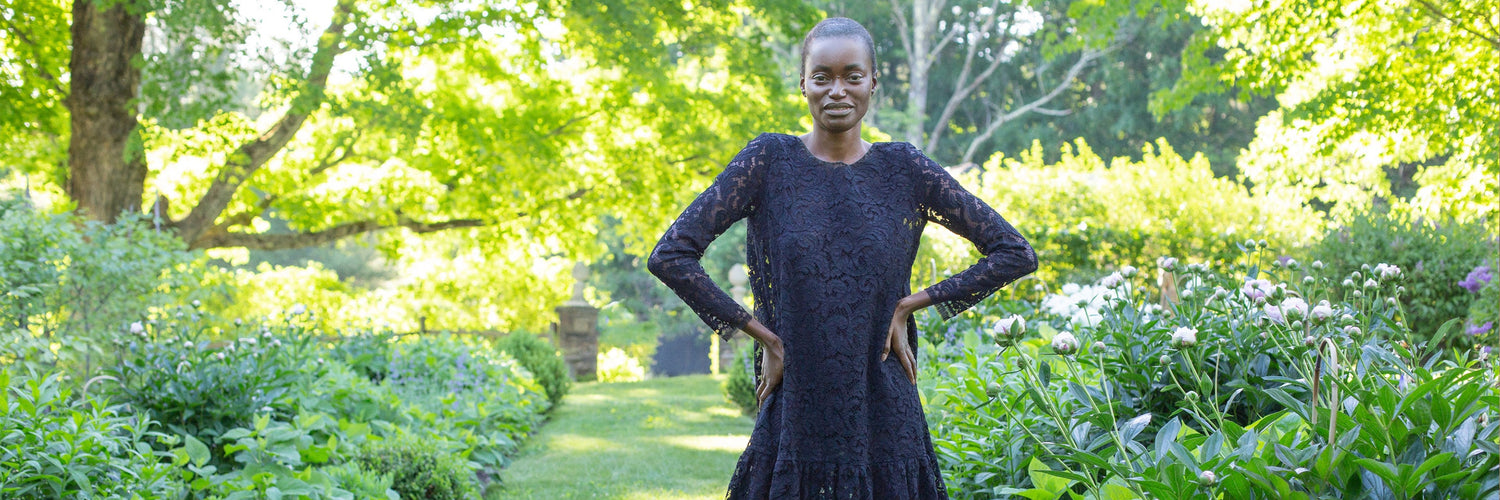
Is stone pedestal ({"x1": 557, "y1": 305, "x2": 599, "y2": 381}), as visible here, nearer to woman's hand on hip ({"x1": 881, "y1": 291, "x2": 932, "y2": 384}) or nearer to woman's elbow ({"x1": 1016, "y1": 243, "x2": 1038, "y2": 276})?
woman's hand on hip ({"x1": 881, "y1": 291, "x2": 932, "y2": 384})

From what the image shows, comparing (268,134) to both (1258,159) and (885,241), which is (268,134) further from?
(1258,159)

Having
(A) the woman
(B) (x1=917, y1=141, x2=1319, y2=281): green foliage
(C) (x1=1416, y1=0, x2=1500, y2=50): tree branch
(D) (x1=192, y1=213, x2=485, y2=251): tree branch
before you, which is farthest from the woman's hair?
(D) (x1=192, y1=213, x2=485, y2=251): tree branch

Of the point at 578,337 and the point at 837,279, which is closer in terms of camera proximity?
the point at 837,279

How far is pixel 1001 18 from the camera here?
86.6 feet

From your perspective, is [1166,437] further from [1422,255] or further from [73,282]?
[1422,255]

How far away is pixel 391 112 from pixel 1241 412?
6.74 m

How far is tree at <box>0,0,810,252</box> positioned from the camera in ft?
25.5

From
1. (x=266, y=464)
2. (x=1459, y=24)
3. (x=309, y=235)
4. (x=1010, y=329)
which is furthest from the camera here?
(x=309, y=235)

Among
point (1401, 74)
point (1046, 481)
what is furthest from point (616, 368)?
point (1046, 481)

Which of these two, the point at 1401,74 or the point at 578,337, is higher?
the point at 1401,74

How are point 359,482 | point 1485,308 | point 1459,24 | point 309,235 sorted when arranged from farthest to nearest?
point 309,235 → point 1459,24 → point 1485,308 → point 359,482

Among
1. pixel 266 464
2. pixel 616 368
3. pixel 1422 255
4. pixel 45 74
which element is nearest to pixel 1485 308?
pixel 1422 255

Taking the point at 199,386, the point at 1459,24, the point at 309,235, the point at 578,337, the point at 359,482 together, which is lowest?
the point at 359,482

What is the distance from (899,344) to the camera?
2105 millimetres
